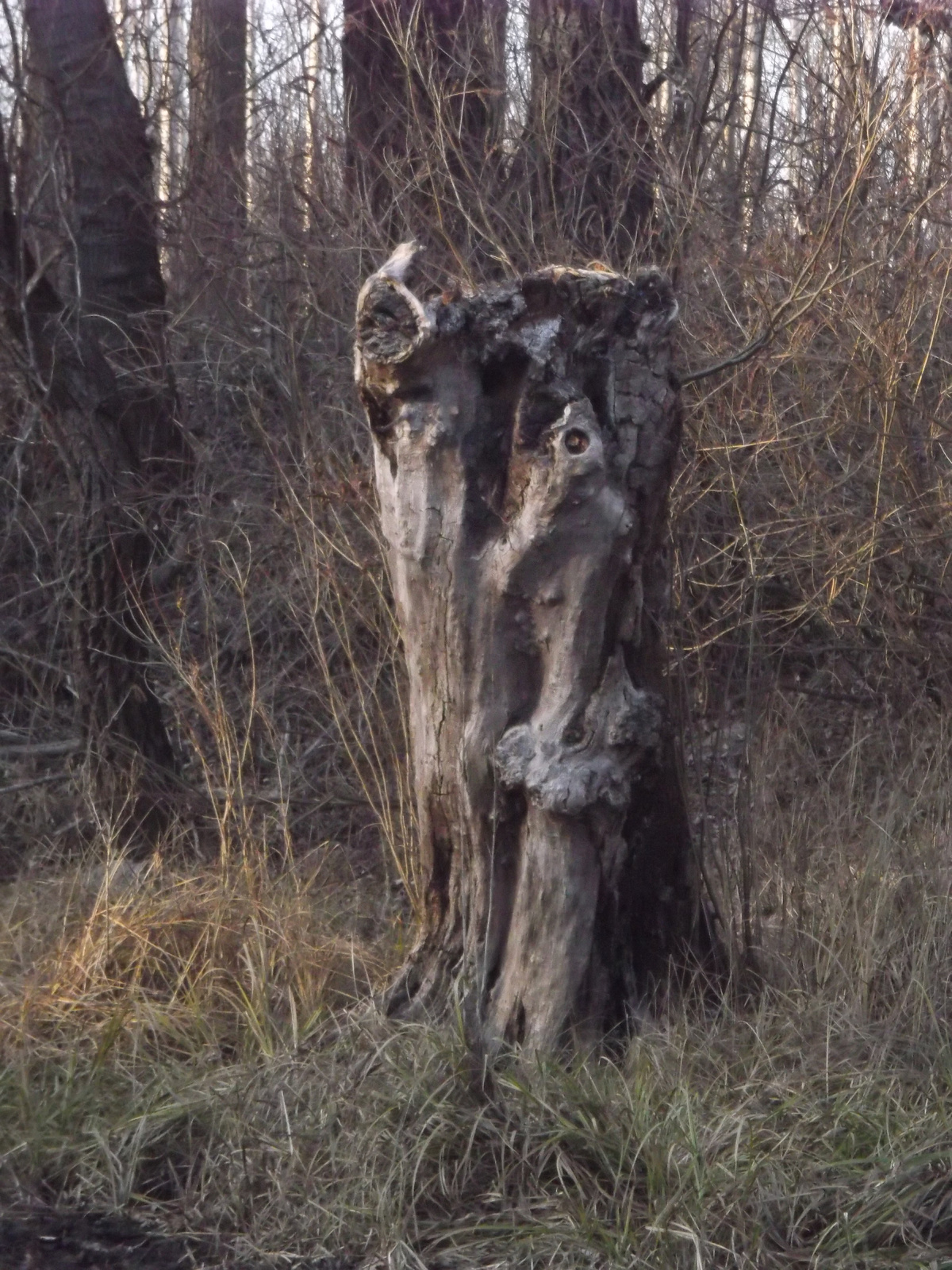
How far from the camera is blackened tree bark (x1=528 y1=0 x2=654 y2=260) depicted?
8.02 metres

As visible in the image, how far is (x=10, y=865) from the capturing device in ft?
22.3

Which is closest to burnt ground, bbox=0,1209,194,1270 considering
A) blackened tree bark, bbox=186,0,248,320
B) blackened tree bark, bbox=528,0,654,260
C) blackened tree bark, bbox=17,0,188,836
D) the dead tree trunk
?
the dead tree trunk

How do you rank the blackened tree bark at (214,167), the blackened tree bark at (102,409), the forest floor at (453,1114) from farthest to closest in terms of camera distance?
1. the blackened tree bark at (214,167)
2. the blackened tree bark at (102,409)
3. the forest floor at (453,1114)

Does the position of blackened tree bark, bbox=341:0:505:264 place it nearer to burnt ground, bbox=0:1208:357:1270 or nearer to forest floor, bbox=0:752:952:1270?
forest floor, bbox=0:752:952:1270

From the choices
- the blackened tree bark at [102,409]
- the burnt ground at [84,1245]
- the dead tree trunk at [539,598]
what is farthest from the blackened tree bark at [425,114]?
the burnt ground at [84,1245]

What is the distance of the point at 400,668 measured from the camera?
17.5ft

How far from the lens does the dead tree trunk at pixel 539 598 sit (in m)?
3.83

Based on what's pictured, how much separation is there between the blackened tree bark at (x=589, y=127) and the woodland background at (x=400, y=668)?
0.04m

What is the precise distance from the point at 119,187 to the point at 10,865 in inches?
159

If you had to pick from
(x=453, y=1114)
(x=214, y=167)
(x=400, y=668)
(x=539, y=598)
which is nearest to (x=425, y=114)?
(x=214, y=167)

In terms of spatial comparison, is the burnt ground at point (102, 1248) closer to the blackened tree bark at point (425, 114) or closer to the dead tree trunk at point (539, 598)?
the dead tree trunk at point (539, 598)

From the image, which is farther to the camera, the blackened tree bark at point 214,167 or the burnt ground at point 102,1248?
the blackened tree bark at point 214,167

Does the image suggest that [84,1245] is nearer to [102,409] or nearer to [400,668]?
[400,668]

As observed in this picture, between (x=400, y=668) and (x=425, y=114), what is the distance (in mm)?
4301
